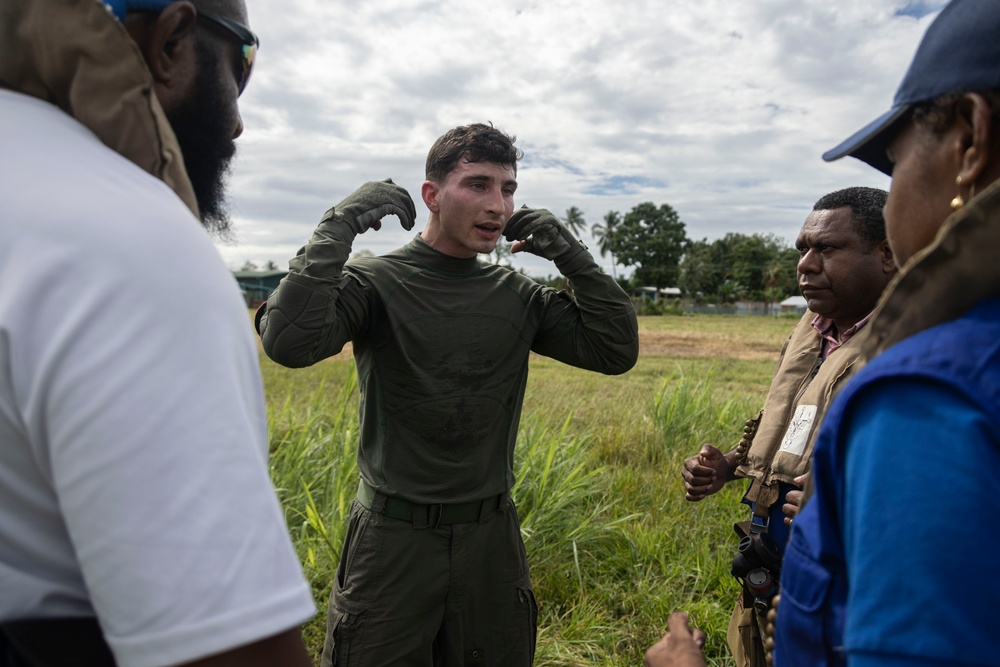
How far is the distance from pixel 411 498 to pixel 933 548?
76.7 inches

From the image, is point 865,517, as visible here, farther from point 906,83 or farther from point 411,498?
point 411,498

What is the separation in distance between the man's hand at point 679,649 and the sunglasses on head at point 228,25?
4.22ft

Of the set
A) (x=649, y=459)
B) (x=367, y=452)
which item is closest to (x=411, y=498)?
(x=367, y=452)

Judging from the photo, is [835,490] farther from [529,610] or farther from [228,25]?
[529,610]

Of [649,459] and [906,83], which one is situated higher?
[906,83]

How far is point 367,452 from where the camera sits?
2.65 meters

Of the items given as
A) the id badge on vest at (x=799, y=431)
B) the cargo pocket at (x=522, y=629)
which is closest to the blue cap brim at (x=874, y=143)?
the id badge on vest at (x=799, y=431)

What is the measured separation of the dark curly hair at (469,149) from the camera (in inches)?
111

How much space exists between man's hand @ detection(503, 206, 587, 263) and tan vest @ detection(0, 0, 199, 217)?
213 cm

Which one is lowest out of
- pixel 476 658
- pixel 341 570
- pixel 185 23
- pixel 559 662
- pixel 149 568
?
pixel 559 662

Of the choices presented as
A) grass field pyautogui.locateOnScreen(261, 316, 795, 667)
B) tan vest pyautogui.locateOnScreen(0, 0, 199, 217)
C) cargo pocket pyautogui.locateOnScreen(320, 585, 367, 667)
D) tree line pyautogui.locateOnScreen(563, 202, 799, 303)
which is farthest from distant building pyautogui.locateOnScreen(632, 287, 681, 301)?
tan vest pyautogui.locateOnScreen(0, 0, 199, 217)

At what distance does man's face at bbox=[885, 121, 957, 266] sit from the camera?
98 cm

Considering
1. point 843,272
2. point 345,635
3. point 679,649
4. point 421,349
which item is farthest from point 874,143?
point 345,635

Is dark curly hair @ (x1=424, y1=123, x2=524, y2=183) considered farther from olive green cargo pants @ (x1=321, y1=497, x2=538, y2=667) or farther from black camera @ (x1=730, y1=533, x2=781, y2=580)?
black camera @ (x1=730, y1=533, x2=781, y2=580)
